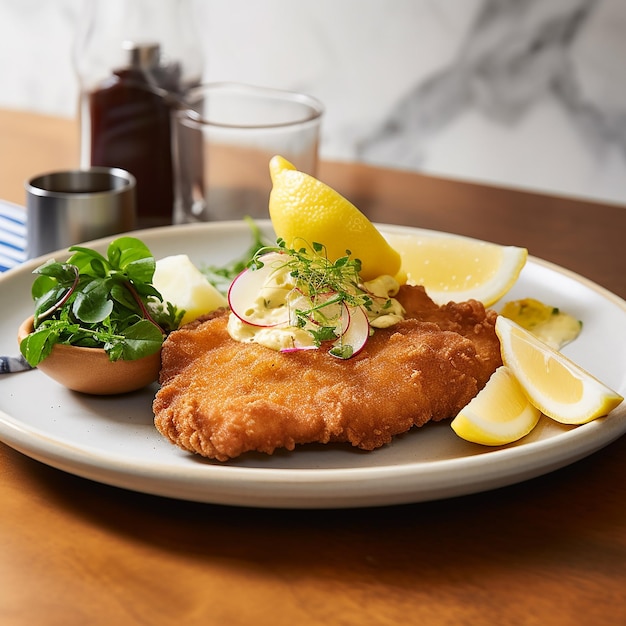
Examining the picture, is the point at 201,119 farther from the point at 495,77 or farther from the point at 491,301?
the point at 495,77

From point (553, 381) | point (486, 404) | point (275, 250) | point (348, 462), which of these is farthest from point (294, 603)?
point (275, 250)

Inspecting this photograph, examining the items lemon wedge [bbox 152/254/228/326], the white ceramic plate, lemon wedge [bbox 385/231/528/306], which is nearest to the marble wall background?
lemon wedge [bbox 385/231/528/306]

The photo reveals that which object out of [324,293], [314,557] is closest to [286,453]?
[314,557]

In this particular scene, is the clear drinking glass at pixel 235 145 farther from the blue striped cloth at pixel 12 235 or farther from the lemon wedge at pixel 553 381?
the lemon wedge at pixel 553 381

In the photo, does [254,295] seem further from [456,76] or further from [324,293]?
[456,76]

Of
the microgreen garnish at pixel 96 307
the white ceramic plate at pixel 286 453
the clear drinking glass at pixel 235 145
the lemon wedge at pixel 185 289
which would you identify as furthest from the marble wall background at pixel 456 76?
the microgreen garnish at pixel 96 307

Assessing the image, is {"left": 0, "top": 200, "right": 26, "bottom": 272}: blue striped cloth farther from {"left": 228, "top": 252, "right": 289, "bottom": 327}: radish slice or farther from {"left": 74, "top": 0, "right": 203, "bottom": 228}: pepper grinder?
{"left": 228, "top": 252, "right": 289, "bottom": 327}: radish slice

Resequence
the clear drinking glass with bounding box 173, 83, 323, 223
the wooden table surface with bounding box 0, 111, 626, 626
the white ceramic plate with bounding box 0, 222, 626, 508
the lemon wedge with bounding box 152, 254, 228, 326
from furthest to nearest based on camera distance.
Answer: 1. the clear drinking glass with bounding box 173, 83, 323, 223
2. the lemon wedge with bounding box 152, 254, 228, 326
3. the white ceramic plate with bounding box 0, 222, 626, 508
4. the wooden table surface with bounding box 0, 111, 626, 626
